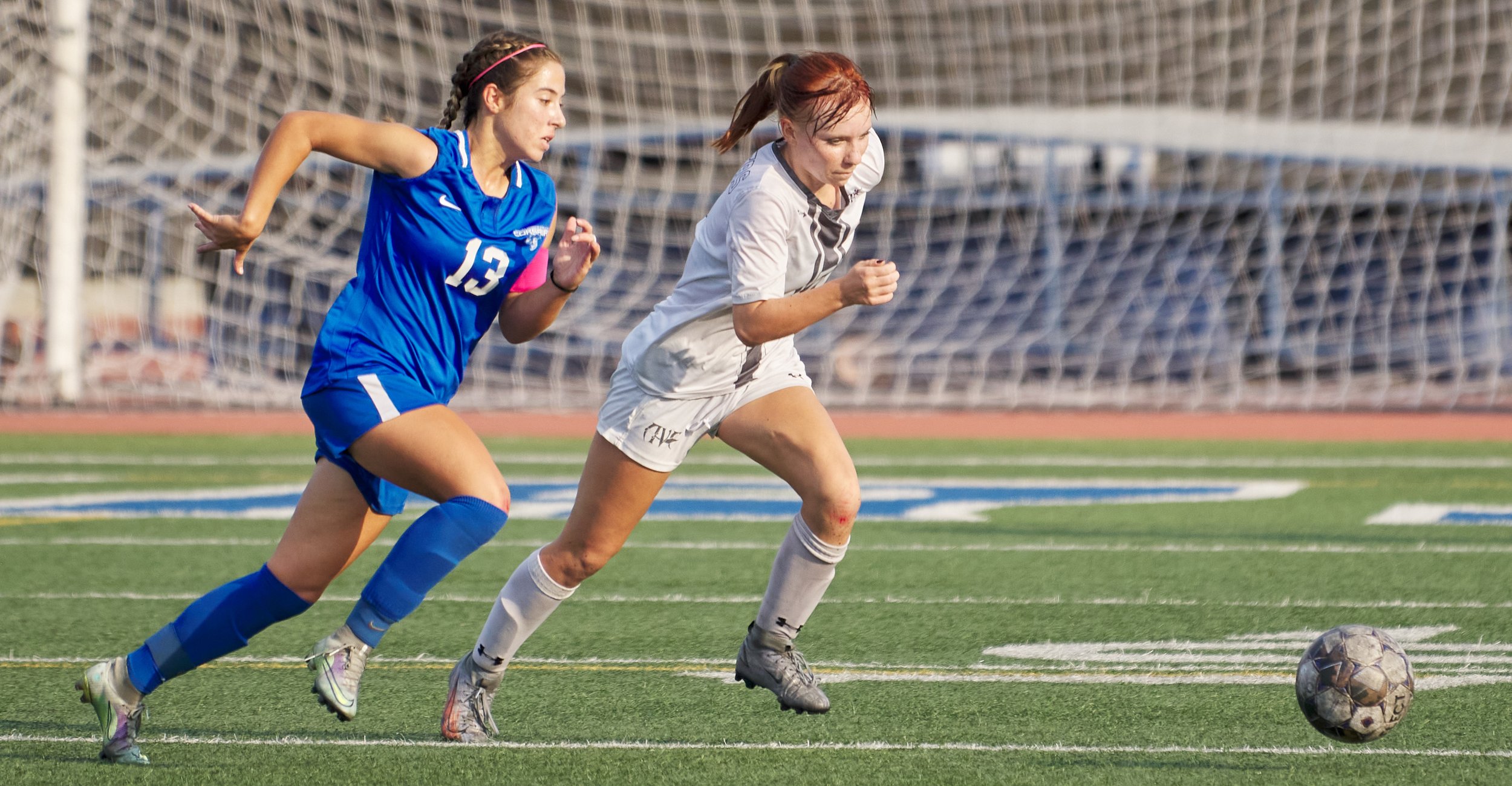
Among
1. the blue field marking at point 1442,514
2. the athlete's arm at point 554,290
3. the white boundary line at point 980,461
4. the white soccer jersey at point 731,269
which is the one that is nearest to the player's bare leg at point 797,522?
the white soccer jersey at point 731,269

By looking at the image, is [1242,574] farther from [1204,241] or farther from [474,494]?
[1204,241]

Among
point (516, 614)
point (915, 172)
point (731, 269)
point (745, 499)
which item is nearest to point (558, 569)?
point (516, 614)

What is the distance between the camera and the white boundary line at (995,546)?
290 inches

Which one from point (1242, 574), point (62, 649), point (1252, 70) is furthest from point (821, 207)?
point (1252, 70)

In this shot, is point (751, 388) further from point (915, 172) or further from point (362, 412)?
point (915, 172)

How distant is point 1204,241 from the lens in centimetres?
1931

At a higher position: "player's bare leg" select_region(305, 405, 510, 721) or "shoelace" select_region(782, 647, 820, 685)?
"player's bare leg" select_region(305, 405, 510, 721)

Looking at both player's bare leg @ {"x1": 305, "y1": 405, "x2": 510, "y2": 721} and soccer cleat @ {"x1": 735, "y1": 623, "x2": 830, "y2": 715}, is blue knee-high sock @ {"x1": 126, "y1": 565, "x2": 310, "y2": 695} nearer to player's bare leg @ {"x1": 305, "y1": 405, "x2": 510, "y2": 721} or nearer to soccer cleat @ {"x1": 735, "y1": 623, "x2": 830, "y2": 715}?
player's bare leg @ {"x1": 305, "y1": 405, "x2": 510, "y2": 721}

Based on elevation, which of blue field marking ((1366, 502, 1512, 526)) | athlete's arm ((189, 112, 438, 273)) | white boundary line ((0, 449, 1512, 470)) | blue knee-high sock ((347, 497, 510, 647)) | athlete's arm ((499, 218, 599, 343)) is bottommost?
white boundary line ((0, 449, 1512, 470))

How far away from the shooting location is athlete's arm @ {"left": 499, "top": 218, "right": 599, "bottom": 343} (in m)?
4.03

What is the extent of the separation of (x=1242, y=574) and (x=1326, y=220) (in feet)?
45.4

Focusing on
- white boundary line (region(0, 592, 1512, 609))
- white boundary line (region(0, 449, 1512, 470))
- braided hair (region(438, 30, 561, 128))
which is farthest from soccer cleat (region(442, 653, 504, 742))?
white boundary line (region(0, 449, 1512, 470))

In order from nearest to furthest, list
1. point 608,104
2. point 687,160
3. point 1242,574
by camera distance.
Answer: point 1242,574, point 608,104, point 687,160

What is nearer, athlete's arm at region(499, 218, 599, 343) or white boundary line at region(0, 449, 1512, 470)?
athlete's arm at region(499, 218, 599, 343)
